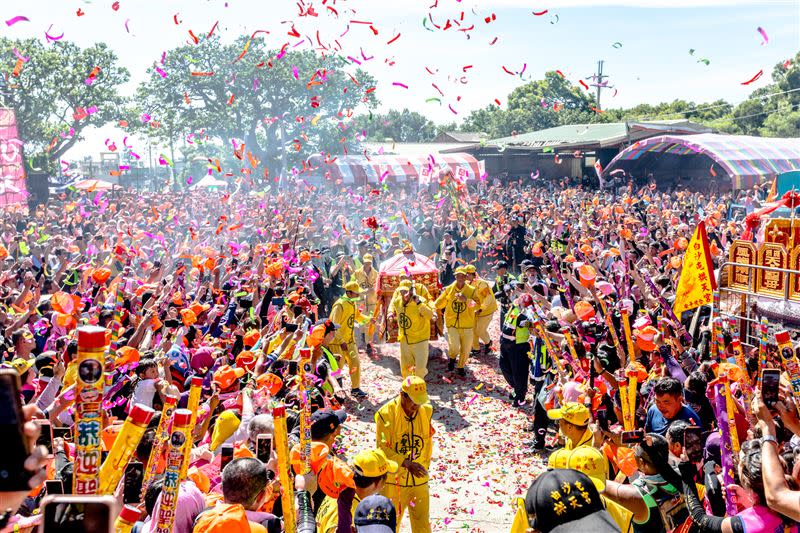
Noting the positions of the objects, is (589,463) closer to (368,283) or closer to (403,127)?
(368,283)

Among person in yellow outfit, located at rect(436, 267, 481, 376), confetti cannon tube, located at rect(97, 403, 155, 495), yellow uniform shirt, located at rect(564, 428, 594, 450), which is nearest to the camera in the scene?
confetti cannon tube, located at rect(97, 403, 155, 495)

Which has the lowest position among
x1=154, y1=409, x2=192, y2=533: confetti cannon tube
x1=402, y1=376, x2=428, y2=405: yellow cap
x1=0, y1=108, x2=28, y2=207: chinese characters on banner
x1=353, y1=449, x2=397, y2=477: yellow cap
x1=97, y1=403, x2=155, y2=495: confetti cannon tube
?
x1=353, y1=449, x2=397, y2=477: yellow cap

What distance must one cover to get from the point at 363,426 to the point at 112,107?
34439mm

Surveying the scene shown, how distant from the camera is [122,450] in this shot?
269 centimetres

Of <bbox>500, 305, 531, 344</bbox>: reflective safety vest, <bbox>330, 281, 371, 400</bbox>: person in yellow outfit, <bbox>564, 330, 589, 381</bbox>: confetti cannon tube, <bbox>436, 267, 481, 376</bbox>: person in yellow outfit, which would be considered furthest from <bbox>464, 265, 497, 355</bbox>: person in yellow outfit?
<bbox>564, 330, 589, 381</bbox>: confetti cannon tube

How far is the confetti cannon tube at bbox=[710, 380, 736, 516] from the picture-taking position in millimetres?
3887

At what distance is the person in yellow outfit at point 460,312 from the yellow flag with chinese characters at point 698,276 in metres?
4.30

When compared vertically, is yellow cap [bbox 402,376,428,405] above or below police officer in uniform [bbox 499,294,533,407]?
above

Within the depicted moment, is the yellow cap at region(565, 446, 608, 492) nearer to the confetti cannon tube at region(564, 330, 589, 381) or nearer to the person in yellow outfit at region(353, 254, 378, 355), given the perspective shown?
the confetti cannon tube at region(564, 330, 589, 381)

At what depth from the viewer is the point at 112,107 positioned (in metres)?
38.3

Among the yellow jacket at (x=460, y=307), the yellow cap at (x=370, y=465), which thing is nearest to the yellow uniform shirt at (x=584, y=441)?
the yellow cap at (x=370, y=465)

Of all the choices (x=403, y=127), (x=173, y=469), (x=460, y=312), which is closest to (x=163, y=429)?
(x=173, y=469)

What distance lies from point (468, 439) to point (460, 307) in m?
2.67

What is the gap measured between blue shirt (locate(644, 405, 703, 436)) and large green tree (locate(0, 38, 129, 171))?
113 feet
